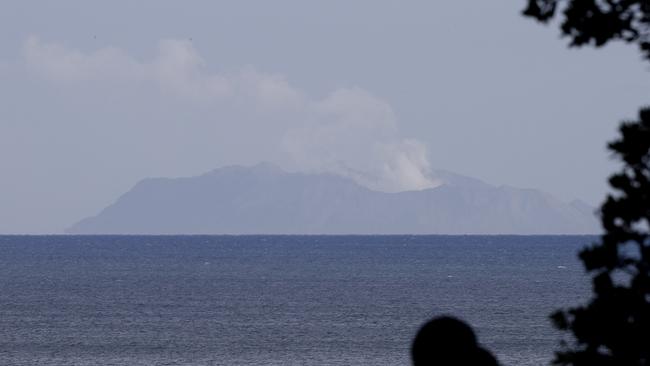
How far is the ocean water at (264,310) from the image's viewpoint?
6008 cm

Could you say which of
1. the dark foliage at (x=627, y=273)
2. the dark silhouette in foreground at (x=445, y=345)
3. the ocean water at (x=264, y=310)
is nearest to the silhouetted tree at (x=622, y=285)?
the dark foliage at (x=627, y=273)

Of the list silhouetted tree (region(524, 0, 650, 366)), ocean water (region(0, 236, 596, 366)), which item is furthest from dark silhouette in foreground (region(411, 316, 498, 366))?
ocean water (region(0, 236, 596, 366))

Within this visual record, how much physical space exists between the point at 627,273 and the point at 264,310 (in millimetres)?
74313

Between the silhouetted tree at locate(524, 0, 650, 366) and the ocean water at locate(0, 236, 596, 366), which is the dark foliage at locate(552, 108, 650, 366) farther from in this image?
the ocean water at locate(0, 236, 596, 366)

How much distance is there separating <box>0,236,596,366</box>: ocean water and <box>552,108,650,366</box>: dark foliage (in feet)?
138

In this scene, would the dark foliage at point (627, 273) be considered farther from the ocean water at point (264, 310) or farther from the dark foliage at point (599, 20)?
the ocean water at point (264, 310)

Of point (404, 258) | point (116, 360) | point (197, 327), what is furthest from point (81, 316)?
point (404, 258)

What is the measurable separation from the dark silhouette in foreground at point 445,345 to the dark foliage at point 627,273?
3149 mm

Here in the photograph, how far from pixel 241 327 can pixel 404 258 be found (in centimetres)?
11761

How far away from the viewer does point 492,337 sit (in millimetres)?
67188

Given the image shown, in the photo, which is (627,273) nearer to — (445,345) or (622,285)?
(622,285)

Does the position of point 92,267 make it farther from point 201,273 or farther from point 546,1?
point 546,1

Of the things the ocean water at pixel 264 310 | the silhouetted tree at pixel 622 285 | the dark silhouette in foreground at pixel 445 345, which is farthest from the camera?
the ocean water at pixel 264 310

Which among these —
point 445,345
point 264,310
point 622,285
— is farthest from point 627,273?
point 264,310
